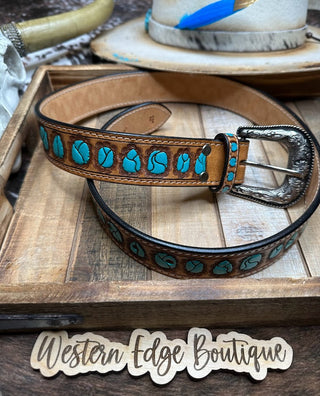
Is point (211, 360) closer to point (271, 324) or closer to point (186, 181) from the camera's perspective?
point (271, 324)

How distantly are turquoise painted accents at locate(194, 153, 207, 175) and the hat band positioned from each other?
1.56 feet

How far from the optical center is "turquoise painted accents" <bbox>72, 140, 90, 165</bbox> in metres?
0.65

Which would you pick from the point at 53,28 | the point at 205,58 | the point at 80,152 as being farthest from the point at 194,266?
the point at 53,28

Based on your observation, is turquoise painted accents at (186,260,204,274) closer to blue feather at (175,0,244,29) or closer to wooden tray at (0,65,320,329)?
wooden tray at (0,65,320,329)

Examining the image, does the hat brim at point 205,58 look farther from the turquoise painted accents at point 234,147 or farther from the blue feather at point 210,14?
the turquoise painted accents at point 234,147

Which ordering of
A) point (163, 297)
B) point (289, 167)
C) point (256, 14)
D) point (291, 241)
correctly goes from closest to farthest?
point (163, 297) → point (291, 241) → point (289, 167) → point (256, 14)

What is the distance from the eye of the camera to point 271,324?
1.86 feet

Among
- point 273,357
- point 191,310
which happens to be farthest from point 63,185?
point 273,357

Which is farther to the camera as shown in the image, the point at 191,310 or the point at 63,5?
the point at 63,5

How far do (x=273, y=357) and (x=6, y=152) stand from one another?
1.86ft

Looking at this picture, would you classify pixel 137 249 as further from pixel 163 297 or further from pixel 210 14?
pixel 210 14

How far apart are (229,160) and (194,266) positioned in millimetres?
209

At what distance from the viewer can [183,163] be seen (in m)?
0.65

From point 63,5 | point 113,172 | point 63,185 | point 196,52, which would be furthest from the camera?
point 63,5
